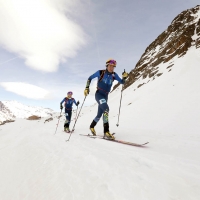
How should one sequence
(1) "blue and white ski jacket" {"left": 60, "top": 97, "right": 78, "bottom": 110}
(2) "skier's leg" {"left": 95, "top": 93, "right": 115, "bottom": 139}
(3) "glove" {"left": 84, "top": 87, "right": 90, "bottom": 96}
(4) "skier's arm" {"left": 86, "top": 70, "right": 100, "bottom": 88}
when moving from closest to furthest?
(2) "skier's leg" {"left": 95, "top": 93, "right": 115, "bottom": 139}
(4) "skier's arm" {"left": 86, "top": 70, "right": 100, "bottom": 88}
(3) "glove" {"left": 84, "top": 87, "right": 90, "bottom": 96}
(1) "blue and white ski jacket" {"left": 60, "top": 97, "right": 78, "bottom": 110}

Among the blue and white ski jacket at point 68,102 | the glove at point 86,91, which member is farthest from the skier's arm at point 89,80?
the blue and white ski jacket at point 68,102

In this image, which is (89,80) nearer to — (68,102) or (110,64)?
(110,64)

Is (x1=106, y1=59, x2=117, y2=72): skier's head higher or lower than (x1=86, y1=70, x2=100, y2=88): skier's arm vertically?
higher

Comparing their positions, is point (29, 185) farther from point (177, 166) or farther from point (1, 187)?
point (177, 166)

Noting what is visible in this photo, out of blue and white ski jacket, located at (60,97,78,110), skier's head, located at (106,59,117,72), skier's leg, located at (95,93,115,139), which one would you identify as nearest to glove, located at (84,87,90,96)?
skier's leg, located at (95,93,115,139)

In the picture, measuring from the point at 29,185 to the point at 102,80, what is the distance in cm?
497

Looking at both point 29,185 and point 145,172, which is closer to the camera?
point 145,172

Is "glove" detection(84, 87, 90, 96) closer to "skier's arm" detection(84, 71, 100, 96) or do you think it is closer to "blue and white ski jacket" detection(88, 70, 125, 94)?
"skier's arm" detection(84, 71, 100, 96)

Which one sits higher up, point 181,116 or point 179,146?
point 181,116

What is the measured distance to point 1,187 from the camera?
2867 mm

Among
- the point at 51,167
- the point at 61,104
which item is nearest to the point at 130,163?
the point at 51,167

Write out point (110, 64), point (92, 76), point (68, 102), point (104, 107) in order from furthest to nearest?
point (68, 102) < point (92, 76) < point (110, 64) < point (104, 107)

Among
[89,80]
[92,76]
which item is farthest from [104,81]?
[89,80]

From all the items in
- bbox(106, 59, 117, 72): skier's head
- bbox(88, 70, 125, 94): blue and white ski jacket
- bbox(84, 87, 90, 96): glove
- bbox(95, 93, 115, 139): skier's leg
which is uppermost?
bbox(106, 59, 117, 72): skier's head
